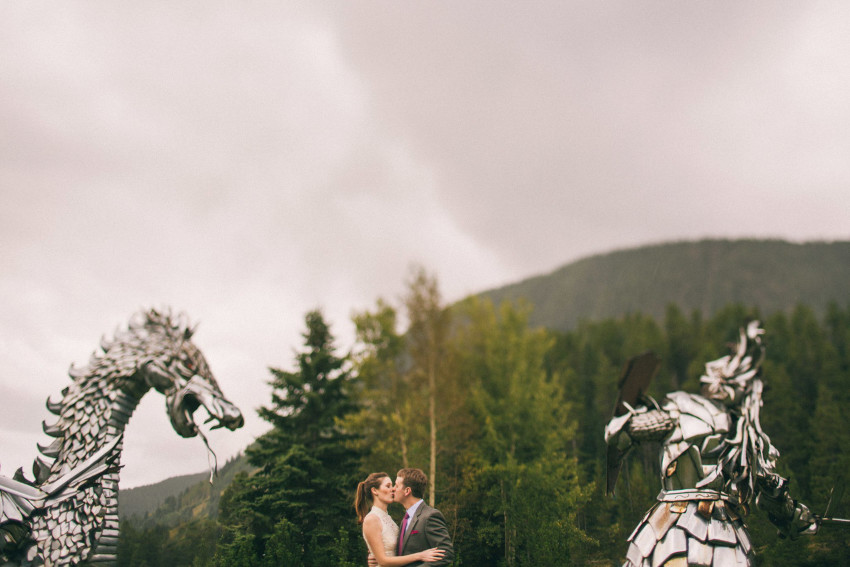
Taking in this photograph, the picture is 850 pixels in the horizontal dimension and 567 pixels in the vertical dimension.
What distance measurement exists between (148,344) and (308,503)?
737cm

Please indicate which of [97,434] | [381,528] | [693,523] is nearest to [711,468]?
[693,523]

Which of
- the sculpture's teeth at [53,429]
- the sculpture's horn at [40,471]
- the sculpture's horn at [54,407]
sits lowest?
the sculpture's horn at [40,471]

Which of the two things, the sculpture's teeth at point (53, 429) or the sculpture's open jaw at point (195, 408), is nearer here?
the sculpture's teeth at point (53, 429)

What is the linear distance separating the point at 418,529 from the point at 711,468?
11.7ft

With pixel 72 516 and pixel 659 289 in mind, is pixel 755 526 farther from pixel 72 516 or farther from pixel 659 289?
pixel 659 289

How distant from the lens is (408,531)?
392cm

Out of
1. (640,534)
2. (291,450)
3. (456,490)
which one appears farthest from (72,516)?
(456,490)

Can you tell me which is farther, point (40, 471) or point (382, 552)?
point (40, 471)

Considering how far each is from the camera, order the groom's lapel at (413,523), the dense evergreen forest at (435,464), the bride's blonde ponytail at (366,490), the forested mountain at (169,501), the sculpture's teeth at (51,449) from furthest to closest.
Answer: the dense evergreen forest at (435,464), the forested mountain at (169,501), the sculpture's teeth at (51,449), the bride's blonde ponytail at (366,490), the groom's lapel at (413,523)

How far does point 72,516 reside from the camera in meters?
5.59

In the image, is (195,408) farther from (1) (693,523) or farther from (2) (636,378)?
(1) (693,523)

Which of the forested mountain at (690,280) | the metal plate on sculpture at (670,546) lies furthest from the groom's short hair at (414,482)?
the forested mountain at (690,280)

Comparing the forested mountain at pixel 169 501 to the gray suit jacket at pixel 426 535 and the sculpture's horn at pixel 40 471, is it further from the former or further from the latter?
the gray suit jacket at pixel 426 535

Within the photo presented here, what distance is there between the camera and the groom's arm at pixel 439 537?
374 cm
